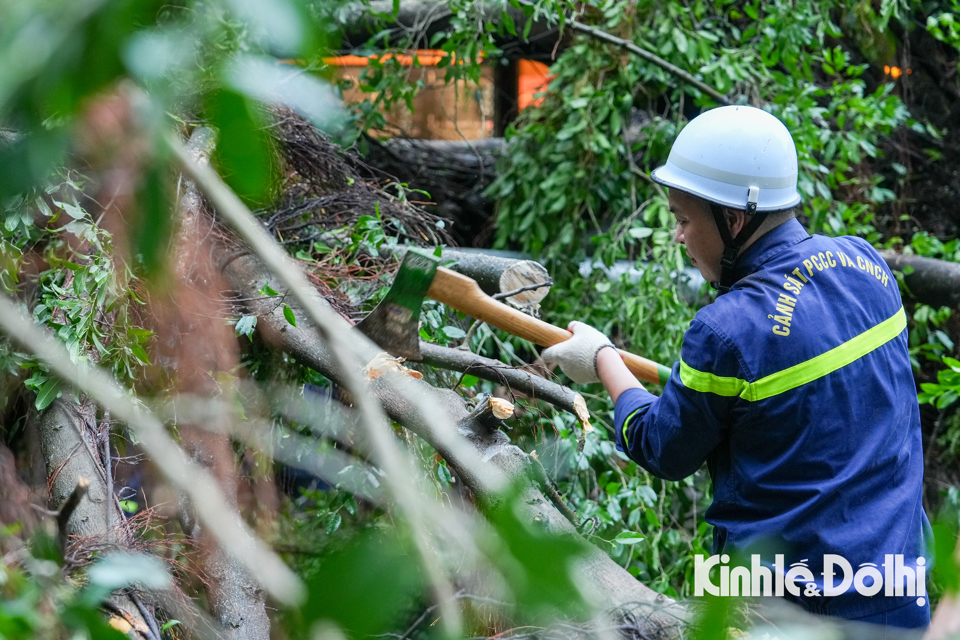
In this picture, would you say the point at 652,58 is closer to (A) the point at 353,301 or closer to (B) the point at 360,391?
(A) the point at 353,301

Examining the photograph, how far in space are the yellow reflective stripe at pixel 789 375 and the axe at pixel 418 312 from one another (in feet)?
2.14

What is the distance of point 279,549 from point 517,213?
2.29 meters

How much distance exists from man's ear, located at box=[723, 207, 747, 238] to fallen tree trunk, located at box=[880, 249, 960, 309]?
241cm

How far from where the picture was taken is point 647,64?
380 cm

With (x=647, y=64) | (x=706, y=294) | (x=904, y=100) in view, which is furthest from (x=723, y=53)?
(x=904, y=100)

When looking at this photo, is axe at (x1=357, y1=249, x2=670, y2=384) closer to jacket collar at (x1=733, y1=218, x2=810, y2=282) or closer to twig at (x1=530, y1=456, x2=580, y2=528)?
twig at (x1=530, y1=456, x2=580, y2=528)

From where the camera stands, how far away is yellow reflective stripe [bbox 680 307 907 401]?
1620mm

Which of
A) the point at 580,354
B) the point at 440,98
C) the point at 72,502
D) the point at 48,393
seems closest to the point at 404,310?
the point at 580,354

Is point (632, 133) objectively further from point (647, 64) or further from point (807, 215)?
point (807, 215)

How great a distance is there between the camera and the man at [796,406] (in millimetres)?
1636

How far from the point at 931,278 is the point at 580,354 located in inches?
102

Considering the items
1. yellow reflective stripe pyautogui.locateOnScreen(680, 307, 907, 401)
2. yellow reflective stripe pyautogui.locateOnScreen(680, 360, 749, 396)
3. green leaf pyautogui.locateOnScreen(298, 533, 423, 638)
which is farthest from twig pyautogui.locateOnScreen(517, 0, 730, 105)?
green leaf pyautogui.locateOnScreen(298, 533, 423, 638)

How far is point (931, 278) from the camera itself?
12.7 ft

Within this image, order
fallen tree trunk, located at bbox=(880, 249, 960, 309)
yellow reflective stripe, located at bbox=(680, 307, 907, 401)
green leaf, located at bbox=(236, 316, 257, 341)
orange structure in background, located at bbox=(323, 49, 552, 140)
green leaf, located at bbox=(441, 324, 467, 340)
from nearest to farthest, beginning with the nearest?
1. yellow reflective stripe, located at bbox=(680, 307, 907, 401)
2. green leaf, located at bbox=(236, 316, 257, 341)
3. green leaf, located at bbox=(441, 324, 467, 340)
4. fallen tree trunk, located at bbox=(880, 249, 960, 309)
5. orange structure in background, located at bbox=(323, 49, 552, 140)
